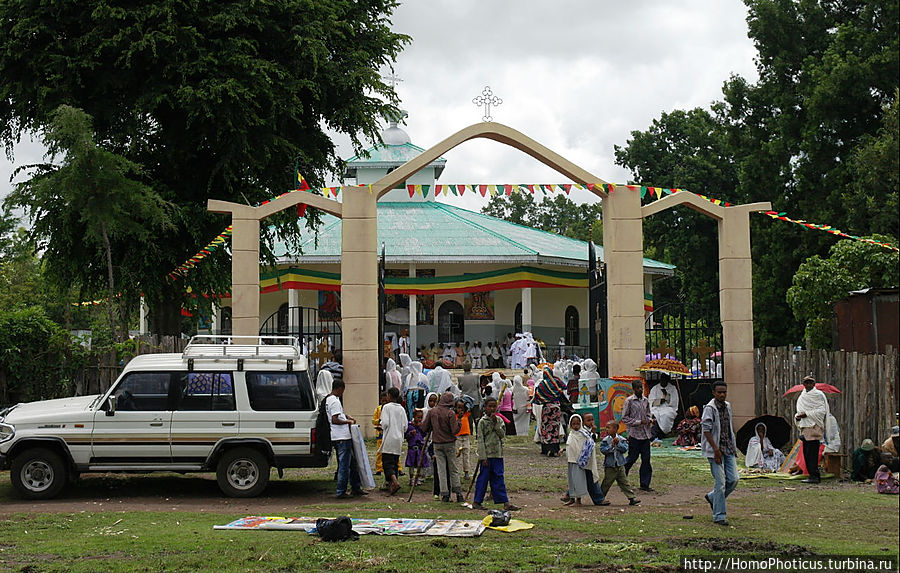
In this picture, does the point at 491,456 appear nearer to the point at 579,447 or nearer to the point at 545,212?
the point at 579,447

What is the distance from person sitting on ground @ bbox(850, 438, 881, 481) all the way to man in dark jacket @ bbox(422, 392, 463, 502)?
6.16m

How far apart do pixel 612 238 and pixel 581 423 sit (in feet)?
26.1

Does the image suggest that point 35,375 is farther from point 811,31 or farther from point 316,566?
point 811,31

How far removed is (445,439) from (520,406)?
8.42m

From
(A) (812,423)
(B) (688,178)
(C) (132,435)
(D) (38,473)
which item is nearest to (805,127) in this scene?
(B) (688,178)

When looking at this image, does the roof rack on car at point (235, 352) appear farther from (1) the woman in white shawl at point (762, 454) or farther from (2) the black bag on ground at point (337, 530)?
(1) the woman in white shawl at point (762, 454)

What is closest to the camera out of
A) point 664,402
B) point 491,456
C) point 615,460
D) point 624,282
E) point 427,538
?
point 427,538

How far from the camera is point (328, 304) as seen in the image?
38125 millimetres

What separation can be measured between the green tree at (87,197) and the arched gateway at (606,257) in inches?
86.5

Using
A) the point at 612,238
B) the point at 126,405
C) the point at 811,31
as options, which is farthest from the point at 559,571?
the point at 811,31

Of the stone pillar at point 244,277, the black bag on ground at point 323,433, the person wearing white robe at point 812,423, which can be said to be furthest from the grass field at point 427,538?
the stone pillar at point 244,277

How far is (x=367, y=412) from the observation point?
63.8ft

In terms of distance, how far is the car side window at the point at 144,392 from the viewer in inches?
528

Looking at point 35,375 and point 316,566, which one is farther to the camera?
point 35,375
